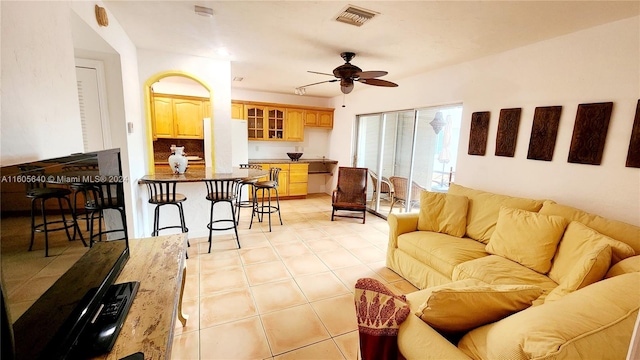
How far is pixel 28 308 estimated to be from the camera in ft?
2.35

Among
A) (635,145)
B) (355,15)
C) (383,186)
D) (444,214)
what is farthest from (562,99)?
(383,186)

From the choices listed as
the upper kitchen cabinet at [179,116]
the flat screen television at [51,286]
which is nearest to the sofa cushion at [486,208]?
the flat screen television at [51,286]

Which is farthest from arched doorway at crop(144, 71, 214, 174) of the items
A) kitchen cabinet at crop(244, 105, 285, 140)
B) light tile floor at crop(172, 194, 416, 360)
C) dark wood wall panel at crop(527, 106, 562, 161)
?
dark wood wall panel at crop(527, 106, 562, 161)

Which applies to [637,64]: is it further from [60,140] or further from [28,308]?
[60,140]

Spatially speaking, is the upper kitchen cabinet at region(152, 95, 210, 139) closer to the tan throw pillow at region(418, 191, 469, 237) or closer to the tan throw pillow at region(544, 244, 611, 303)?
the tan throw pillow at region(418, 191, 469, 237)

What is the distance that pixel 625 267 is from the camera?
1592 mm

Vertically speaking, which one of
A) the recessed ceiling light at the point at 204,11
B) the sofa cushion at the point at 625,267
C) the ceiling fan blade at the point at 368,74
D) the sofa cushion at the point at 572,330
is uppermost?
the recessed ceiling light at the point at 204,11

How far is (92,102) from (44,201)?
7.31 feet

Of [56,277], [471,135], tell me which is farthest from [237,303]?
[471,135]

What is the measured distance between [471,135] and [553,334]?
284cm

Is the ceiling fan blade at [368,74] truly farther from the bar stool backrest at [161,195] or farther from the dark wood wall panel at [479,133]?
the bar stool backrest at [161,195]

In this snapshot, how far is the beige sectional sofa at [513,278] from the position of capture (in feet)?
2.83

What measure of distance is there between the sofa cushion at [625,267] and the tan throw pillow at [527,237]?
352mm

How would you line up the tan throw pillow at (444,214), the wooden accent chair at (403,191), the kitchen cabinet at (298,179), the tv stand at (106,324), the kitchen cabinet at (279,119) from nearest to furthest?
1. the tv stand at (106,324)
2. the tan throw pillow at (444,214)
3. the wooden accent chair at (403,191)
4. the kitchen cabinet at (279,119)
5. the kitchen cabinet at (298,179)
